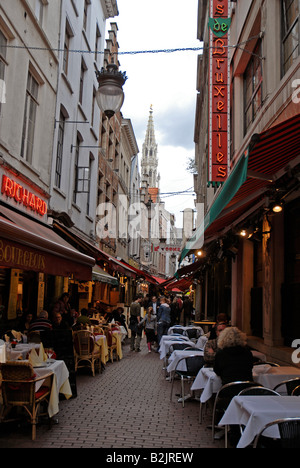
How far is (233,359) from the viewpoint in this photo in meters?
5.56

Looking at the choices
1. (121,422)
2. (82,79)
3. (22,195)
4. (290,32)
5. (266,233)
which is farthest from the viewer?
(82,79)

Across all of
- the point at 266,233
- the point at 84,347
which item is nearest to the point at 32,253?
the point at 266,233

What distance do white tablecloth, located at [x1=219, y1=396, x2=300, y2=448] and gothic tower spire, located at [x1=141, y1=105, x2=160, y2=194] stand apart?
115005 mm

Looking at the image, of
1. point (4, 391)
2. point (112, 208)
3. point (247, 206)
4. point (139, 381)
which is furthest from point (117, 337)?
point (112, 208)

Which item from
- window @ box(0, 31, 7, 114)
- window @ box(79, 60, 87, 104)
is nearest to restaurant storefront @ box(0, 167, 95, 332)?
window @ box(0, 31, 7, 114)

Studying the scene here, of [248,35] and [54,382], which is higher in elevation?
[248,35]

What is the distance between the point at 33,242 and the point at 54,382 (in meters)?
2.02

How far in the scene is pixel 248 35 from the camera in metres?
10.7

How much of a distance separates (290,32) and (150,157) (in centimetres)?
11632

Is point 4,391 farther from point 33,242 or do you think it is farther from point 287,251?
point 287,251

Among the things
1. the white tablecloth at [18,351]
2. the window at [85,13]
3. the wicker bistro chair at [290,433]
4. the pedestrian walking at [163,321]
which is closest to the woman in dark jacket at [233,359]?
the wicker bistro chair at [290,433]

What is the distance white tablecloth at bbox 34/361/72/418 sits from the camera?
19.5 ft

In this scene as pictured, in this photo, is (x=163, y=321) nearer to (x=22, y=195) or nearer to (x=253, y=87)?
(x=22, y=195)

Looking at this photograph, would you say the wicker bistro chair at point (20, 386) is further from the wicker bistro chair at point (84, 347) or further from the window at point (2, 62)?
the window at point (2, 62)
